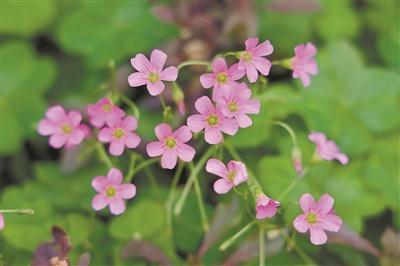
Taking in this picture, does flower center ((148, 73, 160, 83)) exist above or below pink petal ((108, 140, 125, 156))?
above

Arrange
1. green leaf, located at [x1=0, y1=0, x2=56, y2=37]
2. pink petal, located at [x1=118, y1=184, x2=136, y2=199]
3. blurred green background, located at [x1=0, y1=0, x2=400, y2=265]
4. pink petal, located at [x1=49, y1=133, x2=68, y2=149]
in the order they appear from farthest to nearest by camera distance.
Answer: green leaf, located at [x1=0, y1=0, x2=56, y2=37] < blurred green background, located at [x1=0, y1=0, x2=400, y2=265] < pink petal, located at [x1=49, y1=133, x2=68, y2=149] < pink petal, located at [x1=118, y1=184, x2=136, y2=199]

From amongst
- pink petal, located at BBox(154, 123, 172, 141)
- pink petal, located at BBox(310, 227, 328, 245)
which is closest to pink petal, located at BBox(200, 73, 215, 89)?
pink petal, located at BBox(154, 123, 172, 141)

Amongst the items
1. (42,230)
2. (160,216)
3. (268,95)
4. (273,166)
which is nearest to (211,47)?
(268,95)

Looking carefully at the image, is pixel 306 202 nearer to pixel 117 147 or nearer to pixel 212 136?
pixel 212 136

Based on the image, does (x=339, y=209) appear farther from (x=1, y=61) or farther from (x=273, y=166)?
(x=1, y=61)

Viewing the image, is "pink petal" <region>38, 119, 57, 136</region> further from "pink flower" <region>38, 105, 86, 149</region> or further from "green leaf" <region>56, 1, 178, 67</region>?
"green leaf" <region>56, 1, 178, 67</region>

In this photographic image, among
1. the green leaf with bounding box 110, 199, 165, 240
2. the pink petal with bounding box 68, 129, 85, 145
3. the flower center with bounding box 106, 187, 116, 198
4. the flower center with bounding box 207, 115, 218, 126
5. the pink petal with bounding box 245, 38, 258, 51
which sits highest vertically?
the pink petal with bounding box 245, 38, 258, 51

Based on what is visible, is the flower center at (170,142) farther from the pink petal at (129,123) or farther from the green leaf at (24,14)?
the green leaf at (24,14)
